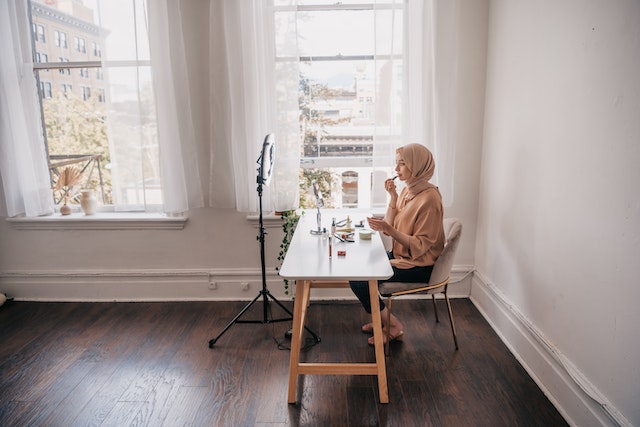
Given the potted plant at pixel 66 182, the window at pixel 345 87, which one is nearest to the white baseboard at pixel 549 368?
the window at pixel 345 87

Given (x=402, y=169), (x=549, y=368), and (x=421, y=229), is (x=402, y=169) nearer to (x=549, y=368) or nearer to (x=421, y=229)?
(x=421, y=229)

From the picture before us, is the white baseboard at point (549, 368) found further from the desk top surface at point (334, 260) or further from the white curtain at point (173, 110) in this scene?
the white curtain at point (173, 110)

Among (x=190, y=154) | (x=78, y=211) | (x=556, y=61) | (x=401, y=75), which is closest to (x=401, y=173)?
(x=401, y=75)

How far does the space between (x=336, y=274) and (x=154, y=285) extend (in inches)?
79.3

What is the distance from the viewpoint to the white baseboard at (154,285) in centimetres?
327

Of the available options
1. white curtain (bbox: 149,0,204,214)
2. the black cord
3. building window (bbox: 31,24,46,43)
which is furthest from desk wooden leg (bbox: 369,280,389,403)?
building window (bbox: 31,24,46,43)

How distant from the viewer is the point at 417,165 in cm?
245

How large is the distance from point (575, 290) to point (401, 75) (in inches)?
Answer: 65.9

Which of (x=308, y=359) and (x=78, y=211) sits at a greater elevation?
(x=78, y=211)

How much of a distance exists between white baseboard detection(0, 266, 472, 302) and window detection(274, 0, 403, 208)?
797 millimetres

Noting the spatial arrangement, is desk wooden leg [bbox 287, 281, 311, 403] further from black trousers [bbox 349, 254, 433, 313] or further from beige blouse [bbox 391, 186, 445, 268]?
beige blouse [bbox 391, 186, 445, 268]

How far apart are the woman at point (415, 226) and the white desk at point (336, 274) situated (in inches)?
7.4

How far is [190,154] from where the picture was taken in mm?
2998

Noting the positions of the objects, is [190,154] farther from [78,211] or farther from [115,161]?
[78,211]
